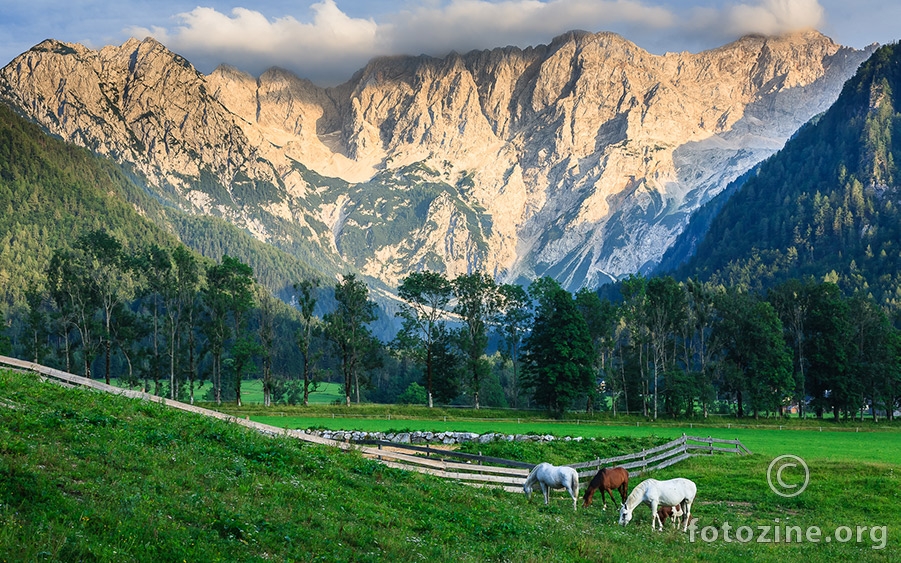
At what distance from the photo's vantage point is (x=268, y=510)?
60.0 ft

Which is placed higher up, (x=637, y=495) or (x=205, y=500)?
(x=205, y=500)

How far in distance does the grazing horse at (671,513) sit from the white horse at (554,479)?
11.5 feet

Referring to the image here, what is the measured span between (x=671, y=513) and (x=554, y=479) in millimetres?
4978

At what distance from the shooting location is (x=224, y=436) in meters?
25.7

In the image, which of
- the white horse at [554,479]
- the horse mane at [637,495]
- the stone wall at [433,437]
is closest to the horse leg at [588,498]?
the white horse at [554,479]

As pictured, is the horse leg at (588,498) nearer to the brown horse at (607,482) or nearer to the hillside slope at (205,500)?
the brown horse at (607,482)

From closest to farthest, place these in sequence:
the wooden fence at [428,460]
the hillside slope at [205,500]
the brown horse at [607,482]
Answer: the hillside slope at [205,500] → the brown horse at [607,482] → the wooden fence at [428,460]

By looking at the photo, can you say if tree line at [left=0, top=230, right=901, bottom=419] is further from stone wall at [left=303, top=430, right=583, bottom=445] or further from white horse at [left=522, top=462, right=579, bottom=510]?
white horse at [left=522, top=462, right=579, bottom=510]

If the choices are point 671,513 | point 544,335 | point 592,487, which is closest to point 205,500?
point 592,487

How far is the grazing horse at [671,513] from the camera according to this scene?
2855 cm

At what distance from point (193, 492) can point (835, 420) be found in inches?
4471

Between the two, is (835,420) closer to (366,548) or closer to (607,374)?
(607,374)

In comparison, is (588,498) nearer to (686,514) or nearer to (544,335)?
(686,514)

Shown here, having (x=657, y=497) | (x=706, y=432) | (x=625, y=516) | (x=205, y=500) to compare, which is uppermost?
(x=205, y=500)
